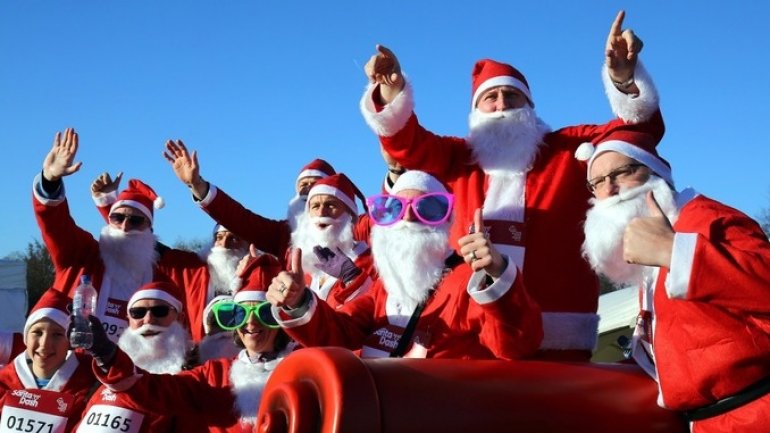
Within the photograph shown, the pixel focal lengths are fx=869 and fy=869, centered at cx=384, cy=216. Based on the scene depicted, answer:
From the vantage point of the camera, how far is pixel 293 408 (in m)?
2.50

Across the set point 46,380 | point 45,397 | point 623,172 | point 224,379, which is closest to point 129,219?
point 46,380

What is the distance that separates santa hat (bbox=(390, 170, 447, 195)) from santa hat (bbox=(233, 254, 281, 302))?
97 cm

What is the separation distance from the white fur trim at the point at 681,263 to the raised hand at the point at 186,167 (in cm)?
491

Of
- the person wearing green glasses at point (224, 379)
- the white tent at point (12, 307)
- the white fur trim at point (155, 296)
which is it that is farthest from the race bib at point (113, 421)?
the white tent at point (12, 307)

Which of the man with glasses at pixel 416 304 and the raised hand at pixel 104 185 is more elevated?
the raised hand at pixel 104 185

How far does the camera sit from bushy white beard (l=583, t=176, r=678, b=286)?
3068 millimetres

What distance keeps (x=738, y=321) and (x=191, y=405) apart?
2835 millimetres

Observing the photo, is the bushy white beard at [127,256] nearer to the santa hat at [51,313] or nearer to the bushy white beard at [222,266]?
the bushy white beard at [222,266]

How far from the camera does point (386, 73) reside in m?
4.59

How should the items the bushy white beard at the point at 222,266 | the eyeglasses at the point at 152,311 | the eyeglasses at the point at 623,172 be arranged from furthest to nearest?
the bushy white beard at the point at 222,266 < the eyeglasses at the point at 152,311 < the eyeglasses at the point at 623,172

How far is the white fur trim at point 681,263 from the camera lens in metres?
2.41

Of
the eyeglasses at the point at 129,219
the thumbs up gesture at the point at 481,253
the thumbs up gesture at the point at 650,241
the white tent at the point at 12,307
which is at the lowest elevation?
the thumbs up gesture at the point at 650,241

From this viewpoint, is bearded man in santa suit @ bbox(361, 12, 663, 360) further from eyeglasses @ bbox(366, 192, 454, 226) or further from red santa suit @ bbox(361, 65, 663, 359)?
eyeglasses @ bbox(366, 192, 454, 226)

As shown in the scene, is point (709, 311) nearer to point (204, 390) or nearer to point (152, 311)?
point (204, 390)
